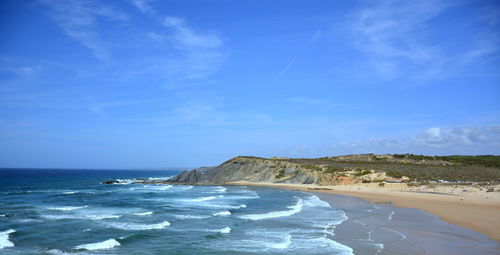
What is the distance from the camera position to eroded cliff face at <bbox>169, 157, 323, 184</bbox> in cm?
7906

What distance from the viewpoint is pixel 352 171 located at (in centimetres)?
7431

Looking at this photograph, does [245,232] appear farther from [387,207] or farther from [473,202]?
[473,202]

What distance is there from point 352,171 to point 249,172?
2475 cm

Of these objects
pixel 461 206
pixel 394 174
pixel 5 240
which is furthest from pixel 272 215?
pixel 394 174

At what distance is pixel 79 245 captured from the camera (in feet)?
67.3

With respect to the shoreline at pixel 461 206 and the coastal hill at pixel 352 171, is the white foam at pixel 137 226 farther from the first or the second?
the coastal hill at pixel 352 171

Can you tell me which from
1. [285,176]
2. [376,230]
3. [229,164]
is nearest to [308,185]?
[285,176]

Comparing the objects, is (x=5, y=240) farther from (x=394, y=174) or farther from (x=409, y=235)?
(x=394, y=174)

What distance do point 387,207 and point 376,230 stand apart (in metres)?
14.1

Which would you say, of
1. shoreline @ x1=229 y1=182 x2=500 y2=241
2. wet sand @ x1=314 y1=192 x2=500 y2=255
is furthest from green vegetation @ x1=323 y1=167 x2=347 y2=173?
wet sand @ x1=314 y1=192 x2=500 y2=255

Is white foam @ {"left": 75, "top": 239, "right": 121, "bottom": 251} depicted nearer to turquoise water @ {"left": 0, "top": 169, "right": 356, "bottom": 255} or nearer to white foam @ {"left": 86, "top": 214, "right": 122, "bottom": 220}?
turquoise water @ {"left": 0, "top": 169, "right": 356, "bottom": 255}

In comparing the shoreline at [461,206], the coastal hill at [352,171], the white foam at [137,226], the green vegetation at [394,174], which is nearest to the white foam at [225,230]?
the white foam at [137,226]

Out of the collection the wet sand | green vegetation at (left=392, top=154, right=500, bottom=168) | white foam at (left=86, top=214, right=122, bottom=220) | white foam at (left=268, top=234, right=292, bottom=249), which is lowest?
white foam at (left=86, top=214, right=122, bottom=220)

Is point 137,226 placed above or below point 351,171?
below
